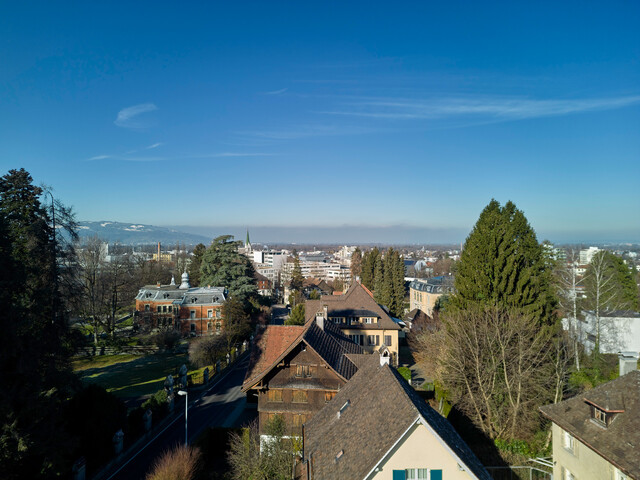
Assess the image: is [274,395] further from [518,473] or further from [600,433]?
[600,433]

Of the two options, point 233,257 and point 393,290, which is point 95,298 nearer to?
point 233,257

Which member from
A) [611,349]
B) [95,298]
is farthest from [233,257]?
[611,349]

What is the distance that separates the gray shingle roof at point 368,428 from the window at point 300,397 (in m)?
3.58

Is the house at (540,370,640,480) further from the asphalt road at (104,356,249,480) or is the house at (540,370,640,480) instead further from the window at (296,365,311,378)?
the asphalt road at (104,356,249,480)

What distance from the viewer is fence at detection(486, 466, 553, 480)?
21375 mm

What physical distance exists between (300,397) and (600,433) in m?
13.8

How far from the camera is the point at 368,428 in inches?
632

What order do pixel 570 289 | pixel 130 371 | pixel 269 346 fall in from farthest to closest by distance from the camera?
pixel 130 371
pixel 570 289
pixel 269 346

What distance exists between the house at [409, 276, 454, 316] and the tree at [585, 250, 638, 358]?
20934 mm

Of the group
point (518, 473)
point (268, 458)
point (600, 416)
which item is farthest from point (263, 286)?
point (600, 416)

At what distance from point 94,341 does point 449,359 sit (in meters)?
41.8

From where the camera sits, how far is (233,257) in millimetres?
58594

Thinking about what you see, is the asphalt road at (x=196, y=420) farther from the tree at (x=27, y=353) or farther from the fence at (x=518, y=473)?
the fence at (x=518, y=473)

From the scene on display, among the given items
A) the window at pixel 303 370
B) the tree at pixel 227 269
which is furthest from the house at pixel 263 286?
the window at pixel 303 370
